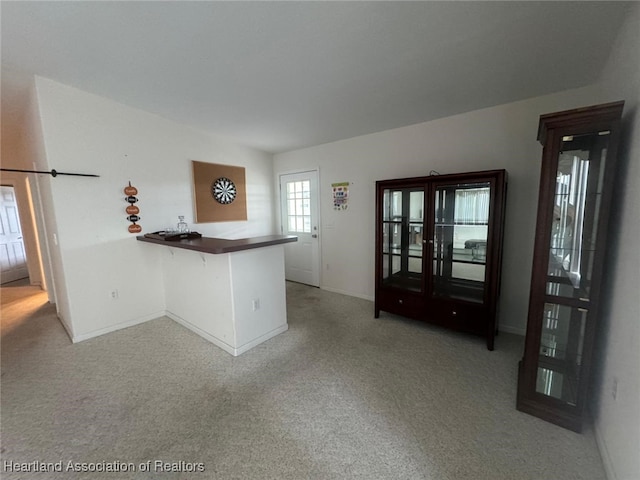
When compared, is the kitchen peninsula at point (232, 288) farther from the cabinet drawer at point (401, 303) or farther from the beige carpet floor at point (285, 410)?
the cabinet drawer at point (401, 303)

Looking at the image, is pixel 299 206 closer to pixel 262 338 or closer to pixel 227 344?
pixel 262 338

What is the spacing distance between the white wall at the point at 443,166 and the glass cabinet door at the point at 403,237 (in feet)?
1.64

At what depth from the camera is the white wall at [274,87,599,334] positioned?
2.48 meters

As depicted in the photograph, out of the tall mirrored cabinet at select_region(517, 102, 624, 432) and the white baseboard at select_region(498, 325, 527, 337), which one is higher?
the tall mirrored cabinet at select_region(517, 102, 624, 432)

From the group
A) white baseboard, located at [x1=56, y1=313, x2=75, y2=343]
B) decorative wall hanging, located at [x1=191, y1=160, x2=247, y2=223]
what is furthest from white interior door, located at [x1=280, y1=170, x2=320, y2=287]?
white baseboard, located at [x1=56, y1=313, x2=75, y2=343]

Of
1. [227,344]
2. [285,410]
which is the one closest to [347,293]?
[227,344]

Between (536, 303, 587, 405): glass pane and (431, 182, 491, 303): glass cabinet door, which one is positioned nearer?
(536, 303, 587, 405): glass pane

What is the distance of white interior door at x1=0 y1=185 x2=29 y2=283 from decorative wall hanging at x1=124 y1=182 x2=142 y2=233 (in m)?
4.07

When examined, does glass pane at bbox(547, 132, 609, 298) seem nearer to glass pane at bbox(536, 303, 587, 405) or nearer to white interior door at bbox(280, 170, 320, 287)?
glass pane at bbox(536, 303, 587, 405)

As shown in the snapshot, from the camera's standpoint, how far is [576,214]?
1603 millimetres

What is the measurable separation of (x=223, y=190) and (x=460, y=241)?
327 centimetres

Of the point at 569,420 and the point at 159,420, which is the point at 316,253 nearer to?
the point at 159,420

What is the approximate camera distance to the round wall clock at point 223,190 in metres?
3.77

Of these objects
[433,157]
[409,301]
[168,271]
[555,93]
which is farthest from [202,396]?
[555,93]
